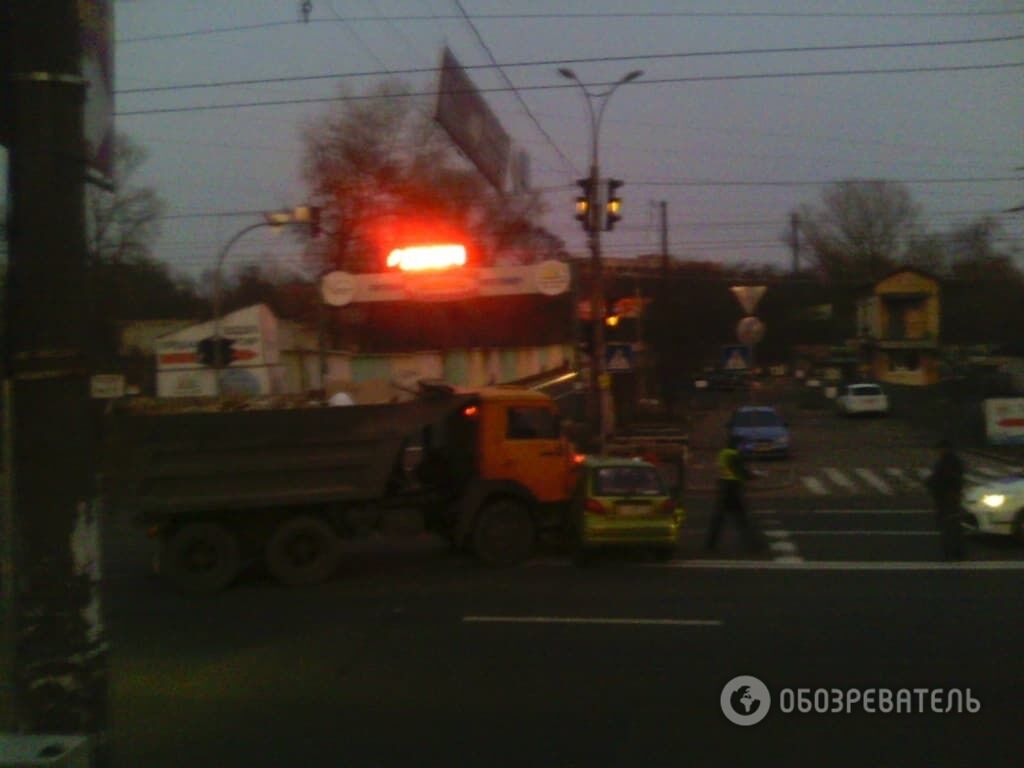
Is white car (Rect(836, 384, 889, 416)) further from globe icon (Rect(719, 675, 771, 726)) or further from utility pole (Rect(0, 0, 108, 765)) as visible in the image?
utility pole (Rect(0, 0, 108, 765))

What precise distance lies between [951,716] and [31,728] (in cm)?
570

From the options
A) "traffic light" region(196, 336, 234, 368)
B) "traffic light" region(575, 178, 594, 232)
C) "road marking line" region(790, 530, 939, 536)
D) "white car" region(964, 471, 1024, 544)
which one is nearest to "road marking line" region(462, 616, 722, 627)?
"white car" region(964, 471, 1024, 544)

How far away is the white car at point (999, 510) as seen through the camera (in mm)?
15016

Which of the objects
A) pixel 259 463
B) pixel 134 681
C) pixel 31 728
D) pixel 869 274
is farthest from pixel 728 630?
pixel 869 274

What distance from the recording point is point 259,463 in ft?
42.7

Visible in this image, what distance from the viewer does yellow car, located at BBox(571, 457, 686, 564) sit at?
13.7 meters

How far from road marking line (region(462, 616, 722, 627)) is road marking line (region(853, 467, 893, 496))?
15.9 metres

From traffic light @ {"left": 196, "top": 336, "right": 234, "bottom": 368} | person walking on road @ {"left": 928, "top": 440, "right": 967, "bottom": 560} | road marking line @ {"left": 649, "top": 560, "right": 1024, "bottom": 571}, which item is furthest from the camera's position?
traffic light @ {"left": 196, "top": 336, "right": 234, "bottom": 368}

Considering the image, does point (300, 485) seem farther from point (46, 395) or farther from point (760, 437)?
point (760, 437)

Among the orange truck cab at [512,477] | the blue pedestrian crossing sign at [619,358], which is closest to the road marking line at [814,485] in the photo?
the blue pedestrian crossing sign at [619,358]

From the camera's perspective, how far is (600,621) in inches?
401

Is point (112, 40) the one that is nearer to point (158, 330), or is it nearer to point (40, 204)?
point (40, 204)

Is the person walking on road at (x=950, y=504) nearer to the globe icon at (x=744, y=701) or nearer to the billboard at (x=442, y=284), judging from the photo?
the globe icon at (x=744, y=701)

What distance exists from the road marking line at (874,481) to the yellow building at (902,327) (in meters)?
32.8
